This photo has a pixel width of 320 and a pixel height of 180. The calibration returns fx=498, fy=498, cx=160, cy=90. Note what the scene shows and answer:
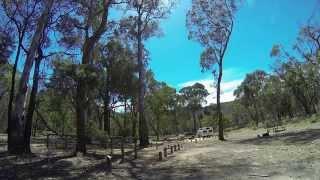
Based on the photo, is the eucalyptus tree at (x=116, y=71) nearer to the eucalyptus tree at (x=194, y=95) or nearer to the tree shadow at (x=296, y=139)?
the tree shadow at (x=296, y=139)

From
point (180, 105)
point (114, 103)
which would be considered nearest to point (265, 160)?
point (114, 103)

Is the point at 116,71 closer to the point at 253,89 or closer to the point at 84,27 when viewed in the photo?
the point at 84,27

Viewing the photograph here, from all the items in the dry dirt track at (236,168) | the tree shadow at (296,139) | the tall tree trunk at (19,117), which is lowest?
the dry dirt track at (236,168)

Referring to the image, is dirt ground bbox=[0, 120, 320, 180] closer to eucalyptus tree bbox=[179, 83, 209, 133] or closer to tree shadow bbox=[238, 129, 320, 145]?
tree shadow bbox=[238, 129, 320, 145]

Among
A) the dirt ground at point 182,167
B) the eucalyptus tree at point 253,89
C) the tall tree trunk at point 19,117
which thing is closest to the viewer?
the dirt ground at point 182,167

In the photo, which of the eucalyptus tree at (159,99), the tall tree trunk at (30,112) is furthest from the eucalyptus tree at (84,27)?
the eucalyptus tree at (159,99)

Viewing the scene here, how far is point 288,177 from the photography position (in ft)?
47.1

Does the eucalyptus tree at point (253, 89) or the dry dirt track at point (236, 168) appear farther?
the eucalyptus tree at point (253, 89)

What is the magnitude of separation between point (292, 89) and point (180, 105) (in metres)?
26.5

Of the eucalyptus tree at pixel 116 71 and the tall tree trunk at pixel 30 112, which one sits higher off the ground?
the eucalyptus tree at pixel 116 71

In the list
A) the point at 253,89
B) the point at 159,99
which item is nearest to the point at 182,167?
the point at 159,99

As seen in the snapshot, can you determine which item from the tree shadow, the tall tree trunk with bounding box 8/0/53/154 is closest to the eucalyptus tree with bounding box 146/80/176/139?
the tree shadow

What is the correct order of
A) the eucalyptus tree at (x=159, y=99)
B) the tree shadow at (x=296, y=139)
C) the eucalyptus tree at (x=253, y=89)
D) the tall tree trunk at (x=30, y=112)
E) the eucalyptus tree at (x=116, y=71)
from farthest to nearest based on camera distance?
the eucalyptus tree at (x=253, y=89) < the eucalyptus tree at (x=159, y=99) < the eucalyptus tree at (x=116, y=71) < the tree shadow at (x=296, y=139) < the tall tree trunk at (x=30, y=112)

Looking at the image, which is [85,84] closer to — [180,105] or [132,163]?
[132,163]
